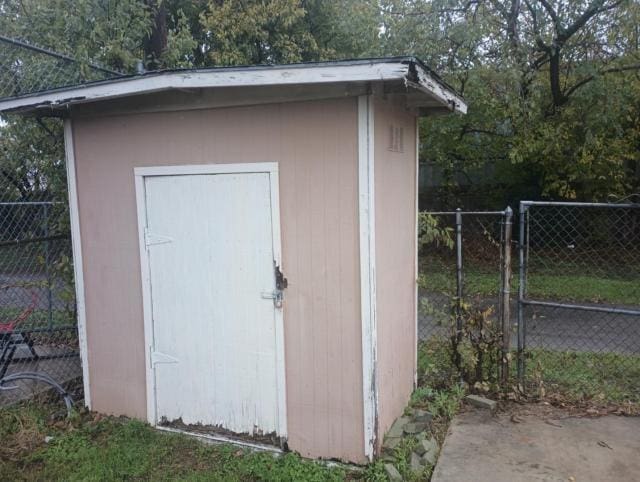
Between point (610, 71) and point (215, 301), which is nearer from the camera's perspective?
point (215, 301)

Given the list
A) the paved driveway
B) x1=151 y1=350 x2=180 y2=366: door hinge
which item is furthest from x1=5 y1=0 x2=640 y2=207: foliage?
x1=151 y1=350 x2=180 y2=366: door hinge

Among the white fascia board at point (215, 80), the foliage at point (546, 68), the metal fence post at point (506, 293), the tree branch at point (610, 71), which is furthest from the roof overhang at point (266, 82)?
the tree branch at point (610, 71)

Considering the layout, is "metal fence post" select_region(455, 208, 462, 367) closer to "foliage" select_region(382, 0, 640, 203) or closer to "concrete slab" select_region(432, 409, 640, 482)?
"concrete slab" select_region(432, 409, 640, 482)

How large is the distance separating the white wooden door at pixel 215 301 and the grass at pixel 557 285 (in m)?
4.64

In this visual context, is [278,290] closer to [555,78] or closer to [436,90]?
[436,90]

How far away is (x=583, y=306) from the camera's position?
187 inches

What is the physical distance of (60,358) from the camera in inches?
189

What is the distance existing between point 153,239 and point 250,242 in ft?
2.63

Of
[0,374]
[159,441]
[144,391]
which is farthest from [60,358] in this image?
[159,441]

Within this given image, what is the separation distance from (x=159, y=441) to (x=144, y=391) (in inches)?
16.7

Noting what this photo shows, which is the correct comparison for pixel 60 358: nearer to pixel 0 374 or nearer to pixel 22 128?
pixel 0 374

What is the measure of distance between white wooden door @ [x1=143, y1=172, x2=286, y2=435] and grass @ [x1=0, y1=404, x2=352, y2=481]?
0.66ft

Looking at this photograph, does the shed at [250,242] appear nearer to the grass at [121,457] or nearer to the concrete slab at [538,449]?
the grass at [121,457]

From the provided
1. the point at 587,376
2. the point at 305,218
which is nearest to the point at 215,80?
the point at 305,218
